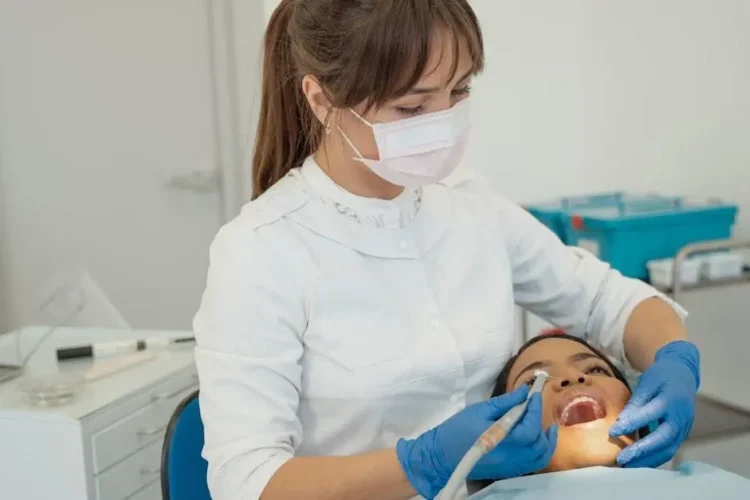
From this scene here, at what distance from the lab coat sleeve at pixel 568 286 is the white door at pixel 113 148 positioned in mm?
1702

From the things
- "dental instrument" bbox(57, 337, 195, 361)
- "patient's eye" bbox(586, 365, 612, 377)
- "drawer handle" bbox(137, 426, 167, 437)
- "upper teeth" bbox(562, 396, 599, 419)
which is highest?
"patient's eye" bbox(586, 365, 612, 377)

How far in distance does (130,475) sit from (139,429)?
9cm

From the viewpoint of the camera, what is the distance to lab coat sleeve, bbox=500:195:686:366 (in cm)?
144

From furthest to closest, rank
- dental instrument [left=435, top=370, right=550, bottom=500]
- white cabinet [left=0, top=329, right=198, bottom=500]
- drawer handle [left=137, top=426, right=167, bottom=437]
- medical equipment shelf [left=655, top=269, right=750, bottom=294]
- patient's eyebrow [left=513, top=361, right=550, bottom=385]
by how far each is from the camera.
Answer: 1. medical equipment shelf [left=655, top=269, right=750, bottom=294]
2. drawer handle [left=137, top=426, right=167, bottom=437]
3. white cabinet [left=0, top=329, right=198, bottom=500]
4. patient's eyebrow [left=513, top=361, right=550, bottom=385]
5. dental instrument [left=435, top=370, right=550, bottom=500]

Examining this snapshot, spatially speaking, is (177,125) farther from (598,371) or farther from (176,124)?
(598,371)

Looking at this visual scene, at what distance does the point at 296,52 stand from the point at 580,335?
744mm

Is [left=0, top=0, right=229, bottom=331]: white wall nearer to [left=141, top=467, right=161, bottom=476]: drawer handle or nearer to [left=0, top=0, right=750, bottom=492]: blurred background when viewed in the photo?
[left=0, top=0, right=750, bottom=492]: blurred background

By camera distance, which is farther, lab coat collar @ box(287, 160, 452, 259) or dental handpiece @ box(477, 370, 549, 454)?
lab coat collar @ box(287, 160, 452, 259)

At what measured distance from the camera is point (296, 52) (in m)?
1.17

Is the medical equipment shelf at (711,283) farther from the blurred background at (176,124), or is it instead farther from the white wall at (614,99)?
the blurred background at (176,124)

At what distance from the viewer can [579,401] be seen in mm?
1254

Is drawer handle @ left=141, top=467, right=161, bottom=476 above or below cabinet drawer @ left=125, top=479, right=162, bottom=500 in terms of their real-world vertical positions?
above

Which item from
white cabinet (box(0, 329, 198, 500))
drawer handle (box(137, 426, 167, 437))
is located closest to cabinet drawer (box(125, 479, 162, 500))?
white cabinet (box(0, 329, 198, 500))

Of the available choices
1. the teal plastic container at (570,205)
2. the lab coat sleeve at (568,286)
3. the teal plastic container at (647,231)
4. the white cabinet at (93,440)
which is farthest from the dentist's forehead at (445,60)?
the teal plastic container at (570,205)
